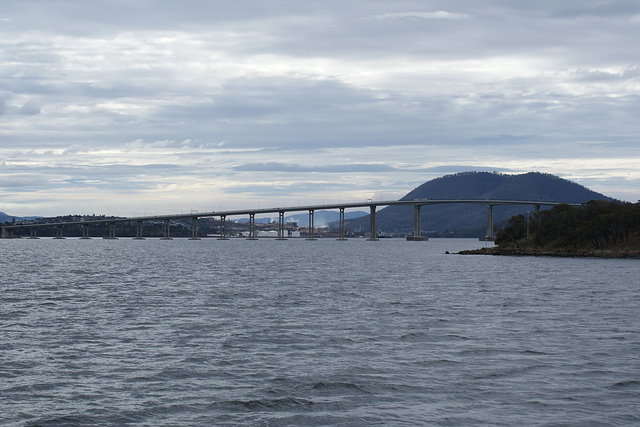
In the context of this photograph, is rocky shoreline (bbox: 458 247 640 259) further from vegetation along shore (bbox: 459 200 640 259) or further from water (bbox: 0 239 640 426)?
water (bbox: 0 239 640 426)

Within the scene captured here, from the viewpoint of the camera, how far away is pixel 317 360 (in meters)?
21.1

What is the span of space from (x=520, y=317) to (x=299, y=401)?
1746 centimetres

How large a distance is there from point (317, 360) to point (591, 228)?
101 m

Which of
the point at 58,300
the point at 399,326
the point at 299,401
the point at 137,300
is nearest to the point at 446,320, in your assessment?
the point at 399,326

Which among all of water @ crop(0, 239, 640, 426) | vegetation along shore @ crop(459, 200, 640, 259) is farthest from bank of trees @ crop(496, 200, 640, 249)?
water @ crop(0, 239, 640, 426)

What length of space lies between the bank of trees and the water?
76257 millimetres

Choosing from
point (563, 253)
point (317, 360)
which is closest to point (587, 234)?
point (563, 253)

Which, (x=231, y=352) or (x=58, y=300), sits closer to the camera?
(x=231, y=352)

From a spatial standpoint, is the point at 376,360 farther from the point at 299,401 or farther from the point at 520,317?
the point at 520,317

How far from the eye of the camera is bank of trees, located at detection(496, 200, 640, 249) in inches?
4420

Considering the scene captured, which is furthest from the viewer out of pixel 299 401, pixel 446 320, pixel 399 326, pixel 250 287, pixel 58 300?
pixel 250 287

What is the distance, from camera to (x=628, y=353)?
74.0 ft

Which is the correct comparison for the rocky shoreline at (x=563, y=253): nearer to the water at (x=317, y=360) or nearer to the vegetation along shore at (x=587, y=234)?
the vegetation along shore at (x=587, y=234)

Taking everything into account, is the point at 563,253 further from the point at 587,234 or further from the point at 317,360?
the point at 317,360
